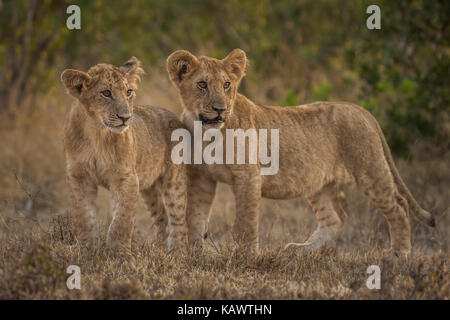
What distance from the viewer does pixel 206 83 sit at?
541 cm

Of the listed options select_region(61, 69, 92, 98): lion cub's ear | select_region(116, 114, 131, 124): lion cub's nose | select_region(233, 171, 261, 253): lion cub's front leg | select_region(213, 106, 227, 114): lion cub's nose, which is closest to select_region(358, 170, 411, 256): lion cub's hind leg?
select_region(233, 171, 261, 253): lion cub's front leg

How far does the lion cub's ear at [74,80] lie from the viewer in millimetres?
4871

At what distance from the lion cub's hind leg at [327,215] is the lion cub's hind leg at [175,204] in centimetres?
143

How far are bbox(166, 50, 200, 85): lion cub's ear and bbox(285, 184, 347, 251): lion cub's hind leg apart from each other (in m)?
2.06

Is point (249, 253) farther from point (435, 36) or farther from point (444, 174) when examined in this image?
point (435, 36)

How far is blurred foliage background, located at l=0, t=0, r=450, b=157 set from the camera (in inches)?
341

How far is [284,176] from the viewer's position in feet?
19.6

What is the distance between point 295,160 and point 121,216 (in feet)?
5.99

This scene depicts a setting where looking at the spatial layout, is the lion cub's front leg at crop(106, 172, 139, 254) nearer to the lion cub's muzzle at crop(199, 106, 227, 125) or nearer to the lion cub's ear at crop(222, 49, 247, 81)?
the lion cub's muzzle at crop(199, 106, 227, 125)

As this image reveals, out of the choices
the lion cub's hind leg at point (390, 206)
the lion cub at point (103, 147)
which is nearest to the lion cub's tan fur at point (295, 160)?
the lion cub's hind leg at point (390, 206)

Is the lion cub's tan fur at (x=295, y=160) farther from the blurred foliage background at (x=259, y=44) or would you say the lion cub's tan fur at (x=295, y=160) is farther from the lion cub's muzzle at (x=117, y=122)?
the blurred foliage background at (x=259, y=44)

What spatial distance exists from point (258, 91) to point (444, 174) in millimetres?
4861

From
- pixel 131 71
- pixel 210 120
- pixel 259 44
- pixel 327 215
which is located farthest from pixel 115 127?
pixel 259 44
